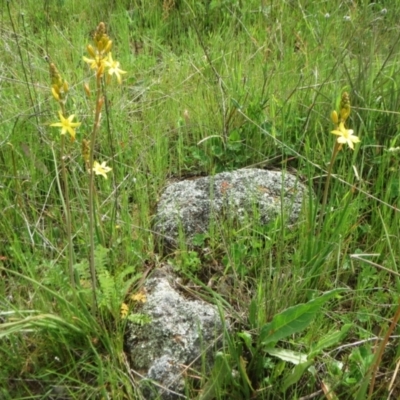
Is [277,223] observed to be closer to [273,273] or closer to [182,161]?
[273,273]

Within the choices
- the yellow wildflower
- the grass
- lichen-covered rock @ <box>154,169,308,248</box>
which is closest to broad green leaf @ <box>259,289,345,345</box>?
the grass

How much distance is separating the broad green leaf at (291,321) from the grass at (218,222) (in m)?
0.01

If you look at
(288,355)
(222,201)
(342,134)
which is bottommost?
(288,355)

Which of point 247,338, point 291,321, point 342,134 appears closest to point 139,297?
point 247,338

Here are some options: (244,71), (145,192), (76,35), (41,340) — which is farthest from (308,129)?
(76,35)

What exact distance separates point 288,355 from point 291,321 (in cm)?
10

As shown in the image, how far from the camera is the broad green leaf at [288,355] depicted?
126 centimetres

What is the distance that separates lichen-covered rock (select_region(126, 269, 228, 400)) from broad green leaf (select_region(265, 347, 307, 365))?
0.49 feet

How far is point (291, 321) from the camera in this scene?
1250mm

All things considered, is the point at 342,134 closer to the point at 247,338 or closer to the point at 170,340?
the point at 247,338

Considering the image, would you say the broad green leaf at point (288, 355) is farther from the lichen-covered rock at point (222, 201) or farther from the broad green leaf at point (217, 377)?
the lichen-covered rock at point (222, 201)

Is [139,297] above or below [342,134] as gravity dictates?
below

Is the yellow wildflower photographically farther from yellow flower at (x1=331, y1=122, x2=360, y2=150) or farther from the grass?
yellow flower at (x1=331, y1=122, x2=360, y2=150)

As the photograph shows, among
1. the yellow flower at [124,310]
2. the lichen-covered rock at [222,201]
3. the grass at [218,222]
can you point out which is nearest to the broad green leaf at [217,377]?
the grass at [218,222]
